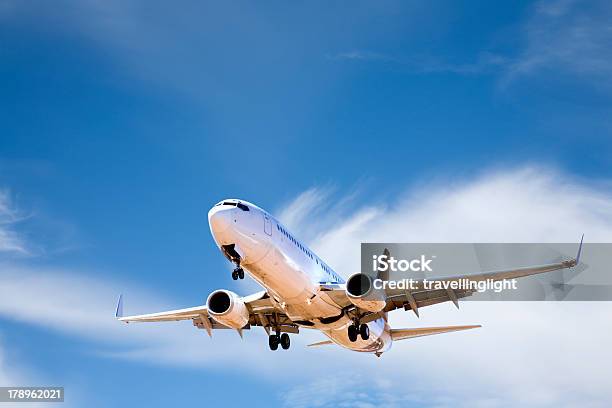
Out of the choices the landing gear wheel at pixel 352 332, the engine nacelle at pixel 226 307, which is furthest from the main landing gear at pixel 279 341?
the landing gear wheel at pixel 352 332

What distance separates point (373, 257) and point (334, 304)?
286cm

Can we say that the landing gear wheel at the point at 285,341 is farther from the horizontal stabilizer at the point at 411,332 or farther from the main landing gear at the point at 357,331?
the horizontal stabilizer at the point at 411,332

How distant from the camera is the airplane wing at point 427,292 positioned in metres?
35.7

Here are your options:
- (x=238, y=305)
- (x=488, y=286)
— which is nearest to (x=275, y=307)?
(x=238, y=305)

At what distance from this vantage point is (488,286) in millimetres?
37156

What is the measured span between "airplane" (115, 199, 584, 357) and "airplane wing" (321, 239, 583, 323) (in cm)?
4

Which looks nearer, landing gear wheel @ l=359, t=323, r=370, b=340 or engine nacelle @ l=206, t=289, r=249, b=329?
engine nacelle @ l=206, t=289, r=249, b=329

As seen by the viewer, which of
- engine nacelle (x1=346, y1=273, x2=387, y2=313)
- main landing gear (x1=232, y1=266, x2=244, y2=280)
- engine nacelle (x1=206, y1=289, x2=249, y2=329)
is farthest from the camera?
engine nacelle (x1=206, y1=289, x2=249, y2=329)

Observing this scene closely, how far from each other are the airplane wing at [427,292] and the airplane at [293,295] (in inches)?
1.7

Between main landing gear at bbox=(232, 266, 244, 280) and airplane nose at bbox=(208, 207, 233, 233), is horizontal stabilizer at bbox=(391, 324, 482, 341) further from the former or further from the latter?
airplane nose at bbox=(208, 207, 233, 233)

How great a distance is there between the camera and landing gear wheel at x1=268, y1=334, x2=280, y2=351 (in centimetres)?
4175

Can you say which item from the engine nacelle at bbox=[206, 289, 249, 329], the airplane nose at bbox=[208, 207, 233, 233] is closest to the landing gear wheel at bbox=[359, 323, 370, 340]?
the engine nacelle at bbox=[206, 289, 249, 329]

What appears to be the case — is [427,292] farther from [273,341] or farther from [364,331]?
[273,341]

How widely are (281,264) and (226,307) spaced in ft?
19.4
